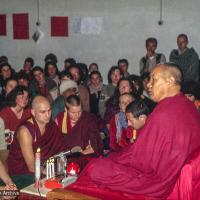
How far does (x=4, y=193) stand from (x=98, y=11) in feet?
19.2

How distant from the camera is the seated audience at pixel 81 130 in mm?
4859

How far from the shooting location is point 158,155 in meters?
2.84

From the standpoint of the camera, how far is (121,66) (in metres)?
7.48

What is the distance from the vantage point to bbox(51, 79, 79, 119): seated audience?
18.0ft

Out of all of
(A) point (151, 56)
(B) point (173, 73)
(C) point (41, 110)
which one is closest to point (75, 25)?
(A) point (151, 56)

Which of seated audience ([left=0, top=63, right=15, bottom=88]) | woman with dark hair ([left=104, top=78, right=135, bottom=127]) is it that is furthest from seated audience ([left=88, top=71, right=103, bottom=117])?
seated audience ([left=0, top=63, right=15, bottom=88])

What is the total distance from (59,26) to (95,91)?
109 inches

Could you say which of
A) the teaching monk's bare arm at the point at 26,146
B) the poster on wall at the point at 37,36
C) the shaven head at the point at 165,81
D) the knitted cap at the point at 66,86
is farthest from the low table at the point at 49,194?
the poster on wall at the point at 37,36

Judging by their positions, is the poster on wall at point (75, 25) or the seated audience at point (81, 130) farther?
the poster on wall at point (75, 25)

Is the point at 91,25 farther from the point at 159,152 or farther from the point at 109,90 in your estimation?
the point at 159,152

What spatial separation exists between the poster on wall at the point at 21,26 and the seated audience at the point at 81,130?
4.72m

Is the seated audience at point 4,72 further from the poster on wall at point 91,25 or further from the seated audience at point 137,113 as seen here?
the seated audience at point 137,113

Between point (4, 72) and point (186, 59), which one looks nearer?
point (4, 72)

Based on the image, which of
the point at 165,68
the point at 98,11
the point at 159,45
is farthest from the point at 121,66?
the point at 165,68
